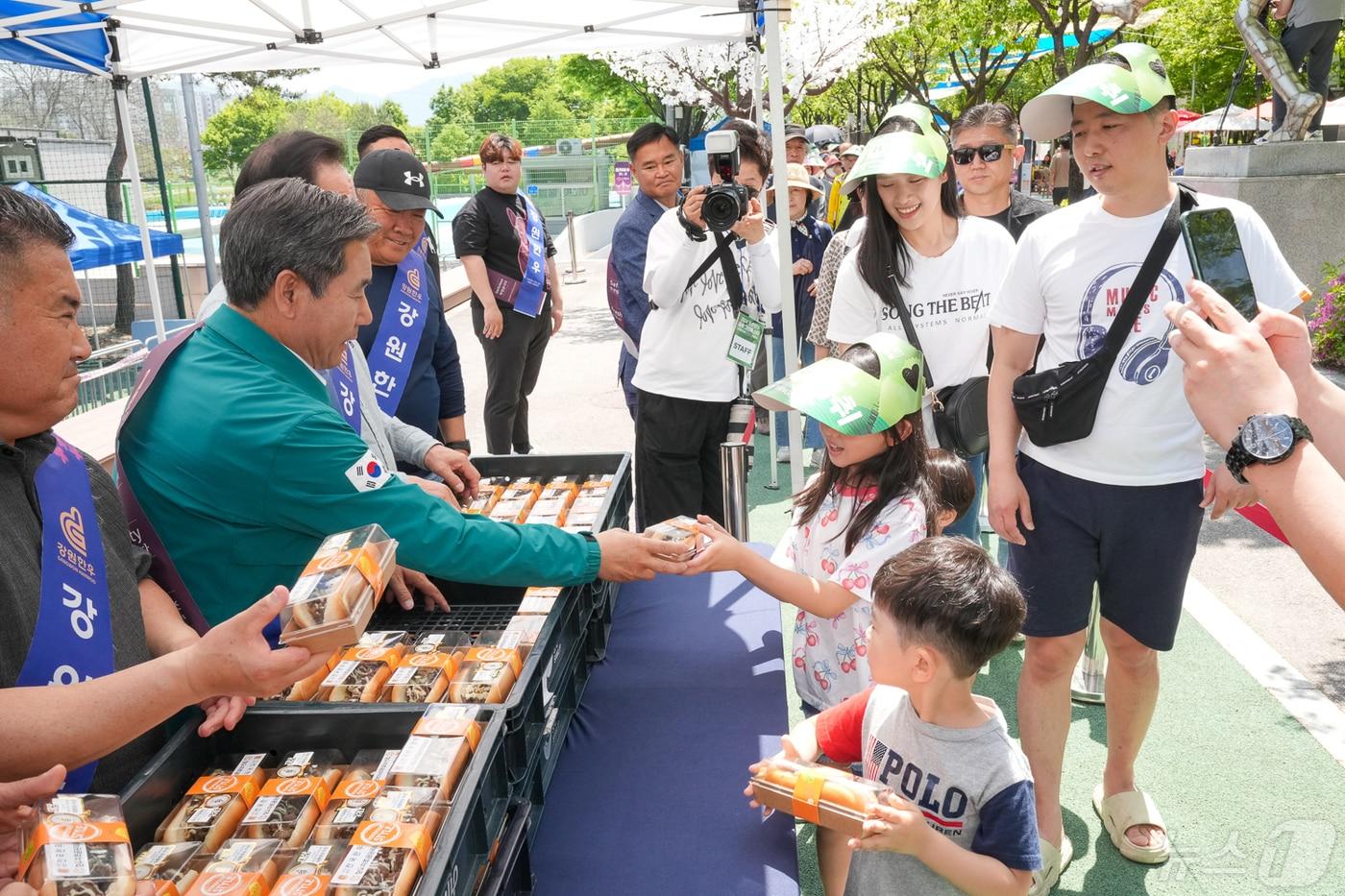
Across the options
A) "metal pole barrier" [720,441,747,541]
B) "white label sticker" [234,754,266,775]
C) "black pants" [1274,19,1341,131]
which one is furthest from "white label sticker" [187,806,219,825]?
"black pants" [1274,19,1341,131]

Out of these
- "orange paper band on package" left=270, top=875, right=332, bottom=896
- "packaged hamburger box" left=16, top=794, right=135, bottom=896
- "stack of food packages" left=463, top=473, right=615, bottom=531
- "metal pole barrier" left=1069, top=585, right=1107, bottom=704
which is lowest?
"metal pole barrier" left=1069, top=585, right=1107, bottom=704

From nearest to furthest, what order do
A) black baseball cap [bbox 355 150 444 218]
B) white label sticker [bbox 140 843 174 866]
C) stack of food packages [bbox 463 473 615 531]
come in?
white label sticker [bbox 140 843 174 866] < stack of food packages [bbox 463 473 615 531] < black baseball cap [bbox 355 150 444 218]

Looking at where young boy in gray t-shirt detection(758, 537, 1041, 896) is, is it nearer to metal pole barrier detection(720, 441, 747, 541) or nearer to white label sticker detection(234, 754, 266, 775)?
white label sticker detection(234, 754, 266, 775)

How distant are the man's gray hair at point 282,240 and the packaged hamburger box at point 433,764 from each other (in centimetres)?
96

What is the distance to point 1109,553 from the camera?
249cm

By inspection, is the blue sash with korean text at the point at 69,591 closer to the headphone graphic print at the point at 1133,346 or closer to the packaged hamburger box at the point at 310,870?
the packaged hamburger box at the point at 310,870

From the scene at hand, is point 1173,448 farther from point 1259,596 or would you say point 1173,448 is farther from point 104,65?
point 104,65

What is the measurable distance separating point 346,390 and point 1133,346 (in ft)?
6.55

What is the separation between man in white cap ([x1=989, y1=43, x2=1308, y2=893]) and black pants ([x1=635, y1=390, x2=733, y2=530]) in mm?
1546

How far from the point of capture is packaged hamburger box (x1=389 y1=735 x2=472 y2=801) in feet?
5.02

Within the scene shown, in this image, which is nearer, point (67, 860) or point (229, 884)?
point (67, 860)

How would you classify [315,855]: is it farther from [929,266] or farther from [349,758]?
[929,266]

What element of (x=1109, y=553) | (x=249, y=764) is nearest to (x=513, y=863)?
(x=249, y=764)

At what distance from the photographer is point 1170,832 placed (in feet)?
9.17
